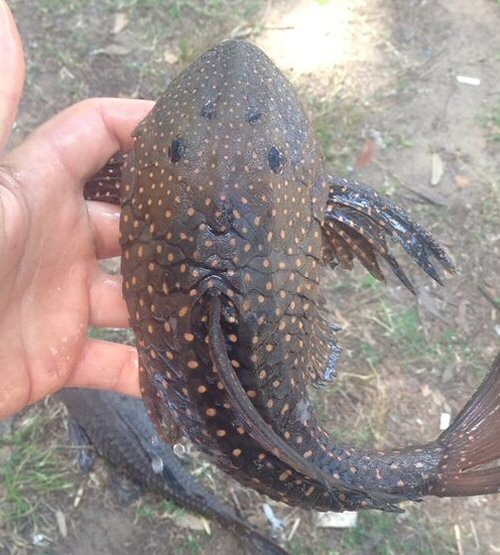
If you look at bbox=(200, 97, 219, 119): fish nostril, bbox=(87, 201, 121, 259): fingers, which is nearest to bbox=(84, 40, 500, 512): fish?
bbox=(200, 97, 219, 119): fish nostril

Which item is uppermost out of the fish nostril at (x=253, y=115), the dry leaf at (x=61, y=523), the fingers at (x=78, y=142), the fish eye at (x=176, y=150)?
the fish nostril at (x=253, y=115)

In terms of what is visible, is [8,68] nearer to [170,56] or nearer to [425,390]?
[425,390]

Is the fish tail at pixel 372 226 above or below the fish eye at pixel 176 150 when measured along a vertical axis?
below

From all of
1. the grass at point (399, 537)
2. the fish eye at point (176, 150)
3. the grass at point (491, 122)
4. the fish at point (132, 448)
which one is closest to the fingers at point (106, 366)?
the fish at point (132, 448)

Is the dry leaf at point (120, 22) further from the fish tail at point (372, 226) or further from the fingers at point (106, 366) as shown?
the fish tail at point (372, 226)

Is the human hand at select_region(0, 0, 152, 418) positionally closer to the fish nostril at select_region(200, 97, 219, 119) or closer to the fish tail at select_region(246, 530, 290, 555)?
the fish nostril at select_region(200, 97, 219, 119)

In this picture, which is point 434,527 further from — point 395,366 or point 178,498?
point 178,498

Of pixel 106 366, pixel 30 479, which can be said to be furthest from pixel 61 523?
pixel 106 366

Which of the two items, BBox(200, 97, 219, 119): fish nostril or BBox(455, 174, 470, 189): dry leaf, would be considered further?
BBox(455, 174, 470, 189): dry leaf
